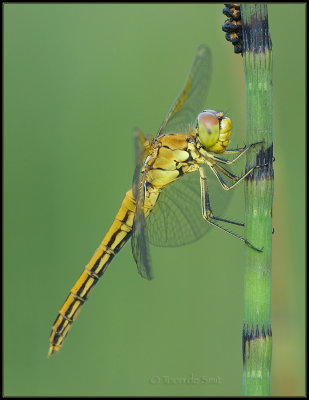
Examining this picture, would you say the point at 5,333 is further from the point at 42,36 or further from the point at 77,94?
the point at 42,36

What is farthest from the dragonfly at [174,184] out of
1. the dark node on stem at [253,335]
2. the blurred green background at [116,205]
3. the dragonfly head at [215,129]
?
the dark node on stem at [253,335]

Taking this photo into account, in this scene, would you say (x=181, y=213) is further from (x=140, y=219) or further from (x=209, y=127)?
(x=209, y=127)

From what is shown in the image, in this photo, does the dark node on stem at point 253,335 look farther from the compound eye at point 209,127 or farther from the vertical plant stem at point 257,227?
the compound eye at point 209,127

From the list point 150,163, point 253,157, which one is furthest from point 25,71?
point 253,157

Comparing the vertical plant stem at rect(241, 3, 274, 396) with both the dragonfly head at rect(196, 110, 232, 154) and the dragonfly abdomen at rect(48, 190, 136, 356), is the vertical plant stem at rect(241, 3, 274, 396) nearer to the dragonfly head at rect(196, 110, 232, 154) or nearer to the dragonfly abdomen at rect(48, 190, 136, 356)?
the dragonfly head at rect(196, 110, 232, 154)

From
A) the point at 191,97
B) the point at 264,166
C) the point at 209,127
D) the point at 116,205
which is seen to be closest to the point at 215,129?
the point at 209,127

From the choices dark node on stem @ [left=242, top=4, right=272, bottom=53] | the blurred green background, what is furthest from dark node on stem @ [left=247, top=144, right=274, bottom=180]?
the blurred green background

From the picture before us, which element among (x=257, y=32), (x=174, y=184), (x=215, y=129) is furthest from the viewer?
(x=174, y=184)

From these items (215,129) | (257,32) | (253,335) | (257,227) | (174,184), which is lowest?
Answer: (253,335)
